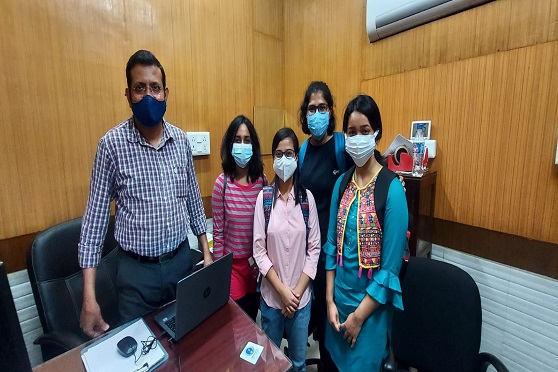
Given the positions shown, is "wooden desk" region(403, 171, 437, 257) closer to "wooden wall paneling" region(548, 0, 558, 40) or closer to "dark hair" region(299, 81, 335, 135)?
"dark hair" region(299, 81, 335, 135)

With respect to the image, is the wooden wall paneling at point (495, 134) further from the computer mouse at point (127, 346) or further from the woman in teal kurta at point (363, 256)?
the computer mouse at point (127, 346)

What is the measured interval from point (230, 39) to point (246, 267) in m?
1.75

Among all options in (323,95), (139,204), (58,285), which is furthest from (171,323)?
(323,95)

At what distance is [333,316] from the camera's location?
114 centimetres

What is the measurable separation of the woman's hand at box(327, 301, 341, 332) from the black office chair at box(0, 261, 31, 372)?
97cm

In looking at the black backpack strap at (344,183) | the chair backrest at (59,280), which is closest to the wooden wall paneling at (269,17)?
the black backpack strap at (344,183)

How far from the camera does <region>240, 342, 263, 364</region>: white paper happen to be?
84cm

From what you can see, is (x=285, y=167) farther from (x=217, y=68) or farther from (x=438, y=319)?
(x=217, y=68)

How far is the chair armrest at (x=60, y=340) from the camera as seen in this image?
42.3 inches

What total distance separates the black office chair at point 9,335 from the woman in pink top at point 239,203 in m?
0.90

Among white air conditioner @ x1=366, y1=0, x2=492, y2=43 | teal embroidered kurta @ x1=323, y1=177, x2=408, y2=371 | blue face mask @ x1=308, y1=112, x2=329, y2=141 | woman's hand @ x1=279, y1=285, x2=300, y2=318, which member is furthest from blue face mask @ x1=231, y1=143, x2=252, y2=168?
white air conditioner @ x1=366, y1=0, x2=492, y2=43

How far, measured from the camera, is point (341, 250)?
44.3 inches

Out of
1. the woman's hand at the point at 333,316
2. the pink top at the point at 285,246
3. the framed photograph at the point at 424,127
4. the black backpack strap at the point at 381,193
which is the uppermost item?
the framed photograph at the point at 424,127

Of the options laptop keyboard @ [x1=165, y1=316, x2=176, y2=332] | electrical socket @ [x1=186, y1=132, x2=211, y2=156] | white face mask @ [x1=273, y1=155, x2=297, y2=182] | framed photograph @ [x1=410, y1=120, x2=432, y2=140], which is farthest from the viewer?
electrical socket @ [x1=186, y1=132, x2=211, y2=156]
